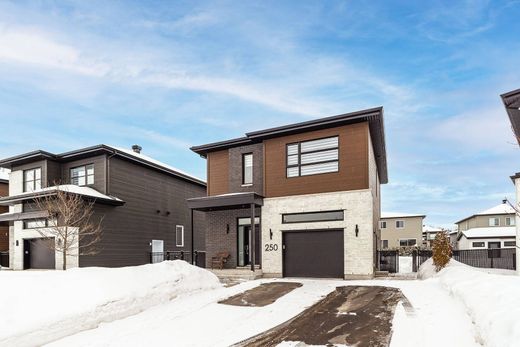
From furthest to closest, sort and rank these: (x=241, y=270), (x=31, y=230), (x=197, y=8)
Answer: (x=31, y=230)
(x=241, y=270)
(x=197, y=8)

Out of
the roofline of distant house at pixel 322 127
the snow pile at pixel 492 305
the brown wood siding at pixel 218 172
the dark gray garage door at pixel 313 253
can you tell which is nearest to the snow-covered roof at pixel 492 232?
the roofline of distant house at pixel 322 127

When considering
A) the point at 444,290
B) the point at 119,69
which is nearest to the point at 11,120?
the point at 119,69

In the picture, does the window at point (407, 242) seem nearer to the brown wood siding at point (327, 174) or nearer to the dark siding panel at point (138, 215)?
the dark siding panel at point (138, 215)

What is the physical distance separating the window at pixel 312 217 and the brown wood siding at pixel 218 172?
4.29 meters

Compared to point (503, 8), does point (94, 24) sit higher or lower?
higher

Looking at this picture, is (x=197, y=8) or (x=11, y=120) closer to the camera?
(x=197, y=8)

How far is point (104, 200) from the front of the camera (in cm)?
2212

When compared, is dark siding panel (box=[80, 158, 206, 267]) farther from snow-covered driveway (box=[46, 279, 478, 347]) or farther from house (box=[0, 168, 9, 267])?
snow-covered driveway (box=[46, 279, 478, 347])

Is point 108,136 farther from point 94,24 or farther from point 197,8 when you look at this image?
point 197,8

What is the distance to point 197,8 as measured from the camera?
14859 mm

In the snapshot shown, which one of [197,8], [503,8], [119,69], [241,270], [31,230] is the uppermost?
[197,8]

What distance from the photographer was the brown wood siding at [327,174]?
55.3 feet

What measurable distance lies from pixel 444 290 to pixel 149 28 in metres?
14.6

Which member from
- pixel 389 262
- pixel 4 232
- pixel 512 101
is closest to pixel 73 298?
pixel 512 101
